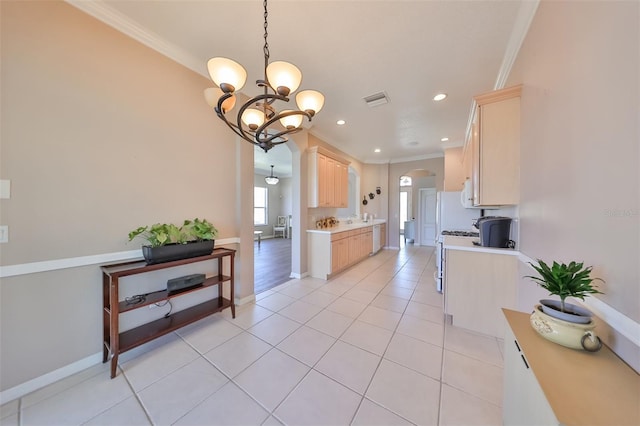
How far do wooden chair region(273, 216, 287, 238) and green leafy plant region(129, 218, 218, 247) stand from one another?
6.82 metres

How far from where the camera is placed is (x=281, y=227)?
9.42m

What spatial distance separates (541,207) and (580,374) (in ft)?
3.97

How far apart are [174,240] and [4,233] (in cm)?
97

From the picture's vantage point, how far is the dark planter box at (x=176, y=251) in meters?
1.90

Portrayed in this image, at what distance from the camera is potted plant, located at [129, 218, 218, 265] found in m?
1.91

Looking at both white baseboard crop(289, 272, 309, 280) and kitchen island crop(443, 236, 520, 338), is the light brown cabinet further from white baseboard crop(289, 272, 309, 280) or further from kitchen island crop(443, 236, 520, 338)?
kitchen island crop(443, 236, 520, 338)

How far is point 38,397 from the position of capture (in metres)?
1.47

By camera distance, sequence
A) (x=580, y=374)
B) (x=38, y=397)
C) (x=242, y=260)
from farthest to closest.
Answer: (x=242, y=260) < (x=38, y=397) < (x=580, y=374)

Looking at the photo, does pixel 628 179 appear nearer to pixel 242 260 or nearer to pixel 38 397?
pixel 242 260

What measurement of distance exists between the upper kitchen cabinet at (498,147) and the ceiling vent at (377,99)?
4.03ft

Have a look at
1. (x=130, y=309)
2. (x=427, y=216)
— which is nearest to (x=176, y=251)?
(x=130, y=309)

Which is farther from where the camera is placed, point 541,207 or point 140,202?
point 140,202

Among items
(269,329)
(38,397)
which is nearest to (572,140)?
(269,329)

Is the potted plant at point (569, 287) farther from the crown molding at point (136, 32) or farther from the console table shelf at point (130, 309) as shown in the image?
the crown molding at point (136, 32)
